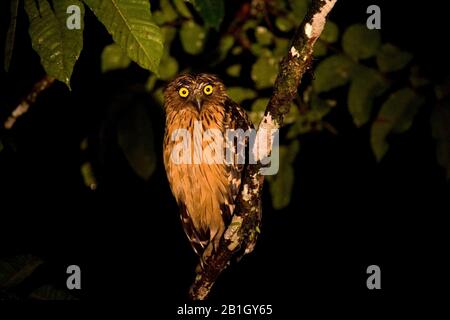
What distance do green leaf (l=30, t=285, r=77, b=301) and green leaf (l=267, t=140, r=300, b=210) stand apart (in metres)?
1.75

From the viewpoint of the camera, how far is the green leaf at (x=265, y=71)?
12.3 ft

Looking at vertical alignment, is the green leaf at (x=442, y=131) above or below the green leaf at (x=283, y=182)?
above

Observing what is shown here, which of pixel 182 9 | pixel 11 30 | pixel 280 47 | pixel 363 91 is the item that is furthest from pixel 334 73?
pixel 11 30

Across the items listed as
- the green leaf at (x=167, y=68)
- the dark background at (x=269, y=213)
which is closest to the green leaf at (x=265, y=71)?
the green leaf at (x=167, y=68)

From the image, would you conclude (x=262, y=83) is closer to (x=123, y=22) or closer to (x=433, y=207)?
(x=123, y=22)

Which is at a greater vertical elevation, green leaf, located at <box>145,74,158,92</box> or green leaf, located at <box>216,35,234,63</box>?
green leaf, located at <box>216,35,234,63</box>

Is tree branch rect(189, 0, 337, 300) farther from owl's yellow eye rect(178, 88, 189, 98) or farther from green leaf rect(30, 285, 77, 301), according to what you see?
owl's yellow eye rect(178, 88, 189, 98)

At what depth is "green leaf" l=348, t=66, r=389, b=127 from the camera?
11.3 ft

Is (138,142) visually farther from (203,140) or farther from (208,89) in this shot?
(208,89)

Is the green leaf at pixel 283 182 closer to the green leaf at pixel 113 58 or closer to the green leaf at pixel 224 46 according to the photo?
the green leaf at pixel 224 46

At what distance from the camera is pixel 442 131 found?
11.3 feet

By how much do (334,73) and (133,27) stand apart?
2039mm

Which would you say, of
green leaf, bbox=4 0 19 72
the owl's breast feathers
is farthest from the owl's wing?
green leaf, bbox=4 0 19 72

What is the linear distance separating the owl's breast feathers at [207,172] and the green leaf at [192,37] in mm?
363
